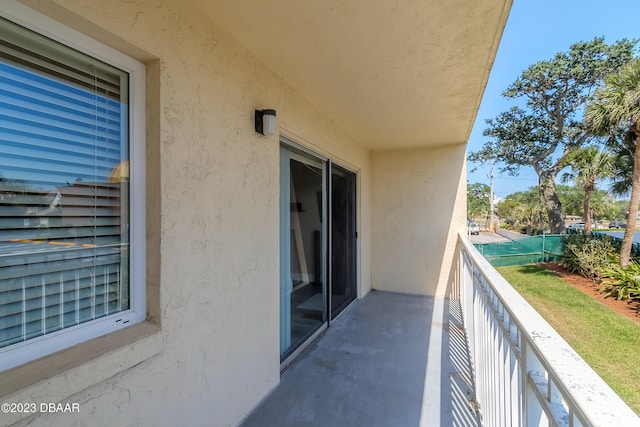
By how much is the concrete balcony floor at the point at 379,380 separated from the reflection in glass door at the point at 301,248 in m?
0.26

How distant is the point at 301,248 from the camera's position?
3.06m

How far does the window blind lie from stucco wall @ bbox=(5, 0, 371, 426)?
139 millimetres

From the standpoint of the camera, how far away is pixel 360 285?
4684 mm

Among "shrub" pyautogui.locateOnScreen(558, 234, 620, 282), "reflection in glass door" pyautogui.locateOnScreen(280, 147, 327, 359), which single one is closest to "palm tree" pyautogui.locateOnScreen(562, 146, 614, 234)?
"shrub" pyautogui.locateOnScreen(558, 234, 620, 282)

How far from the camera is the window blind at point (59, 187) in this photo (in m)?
1.00

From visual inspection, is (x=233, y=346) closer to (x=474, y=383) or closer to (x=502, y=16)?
(x=474, y=383)

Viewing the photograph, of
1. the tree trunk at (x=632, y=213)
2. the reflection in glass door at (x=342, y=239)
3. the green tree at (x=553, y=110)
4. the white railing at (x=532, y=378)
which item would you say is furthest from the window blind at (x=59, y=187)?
the green tree at (x=553, y=110)

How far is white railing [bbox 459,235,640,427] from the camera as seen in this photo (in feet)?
1.90

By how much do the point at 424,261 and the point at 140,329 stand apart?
4440 millimetres

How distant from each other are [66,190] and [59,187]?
27mm

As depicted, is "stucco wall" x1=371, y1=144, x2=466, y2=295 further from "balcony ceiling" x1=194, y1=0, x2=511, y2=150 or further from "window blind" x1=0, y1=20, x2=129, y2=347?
"window blind" x1=0, y1=20, x2=129, y2=347

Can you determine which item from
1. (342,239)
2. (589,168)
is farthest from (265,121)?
(589,168)

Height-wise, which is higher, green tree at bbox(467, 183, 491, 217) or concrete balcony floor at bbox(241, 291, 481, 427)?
green tree at bbox(467, 183, 491, 217)

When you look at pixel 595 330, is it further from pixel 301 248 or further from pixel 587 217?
pixel 587 217
